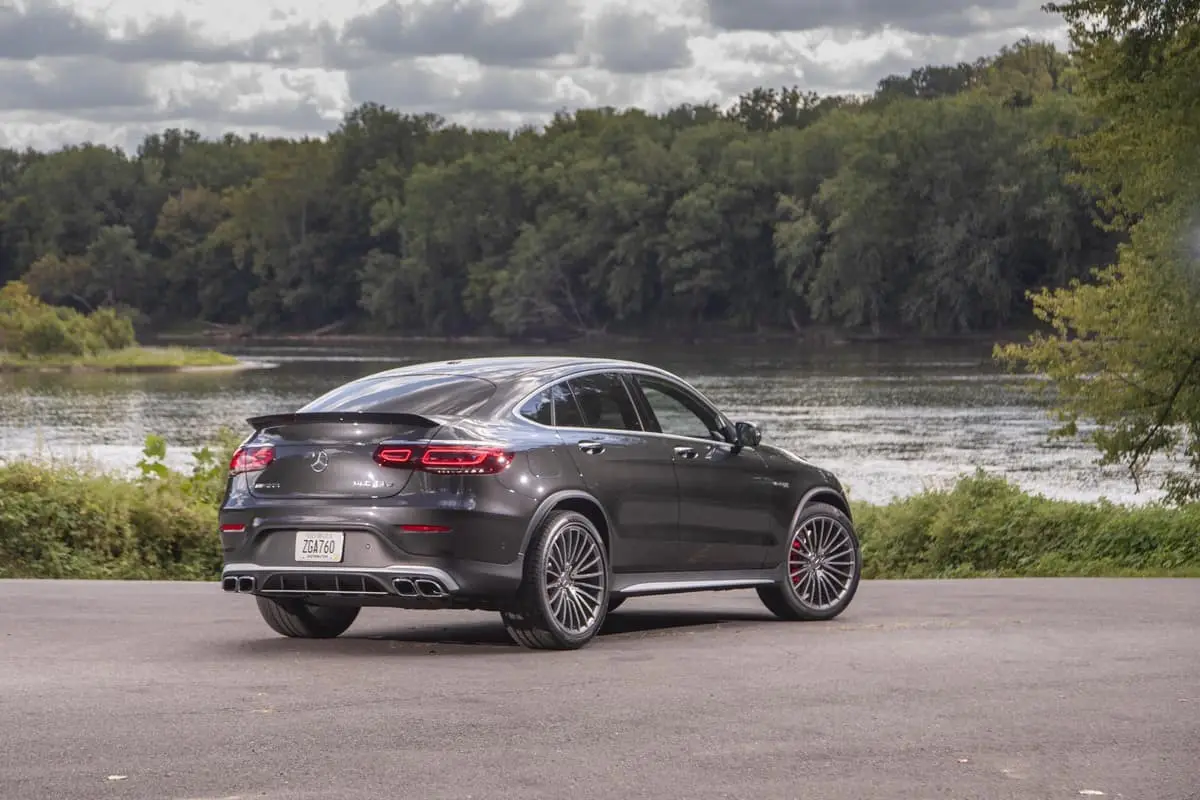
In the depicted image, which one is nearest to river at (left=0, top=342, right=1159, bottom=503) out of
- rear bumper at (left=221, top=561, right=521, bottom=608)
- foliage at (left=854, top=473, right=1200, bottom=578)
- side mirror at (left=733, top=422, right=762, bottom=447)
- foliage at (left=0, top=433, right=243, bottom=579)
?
foliage at (left=854, top=473, right=1200, bottom=578)

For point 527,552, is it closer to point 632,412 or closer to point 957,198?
point 632,412

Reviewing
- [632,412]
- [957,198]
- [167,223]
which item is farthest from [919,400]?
[167,223]

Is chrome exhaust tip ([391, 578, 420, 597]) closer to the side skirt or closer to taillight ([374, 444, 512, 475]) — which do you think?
taillight ([374, 444, 512, 475])

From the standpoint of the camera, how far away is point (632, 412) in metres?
11.3

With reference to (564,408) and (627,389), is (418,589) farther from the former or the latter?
(627,389)

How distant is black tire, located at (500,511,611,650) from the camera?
10.2 m

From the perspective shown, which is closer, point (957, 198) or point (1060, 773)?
point (1060, 773)

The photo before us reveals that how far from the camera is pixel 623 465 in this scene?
35.9 feet

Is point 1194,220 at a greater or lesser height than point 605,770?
greater

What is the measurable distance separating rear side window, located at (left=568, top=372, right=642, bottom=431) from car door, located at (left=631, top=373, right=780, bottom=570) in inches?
4.9

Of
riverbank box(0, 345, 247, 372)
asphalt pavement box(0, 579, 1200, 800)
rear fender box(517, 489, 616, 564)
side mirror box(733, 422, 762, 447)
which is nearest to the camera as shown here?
asphalt pavement box(0, 579, 1200, 800)

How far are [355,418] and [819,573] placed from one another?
3626mm

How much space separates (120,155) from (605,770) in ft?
650

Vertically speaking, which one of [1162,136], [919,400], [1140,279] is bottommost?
[919,400]
